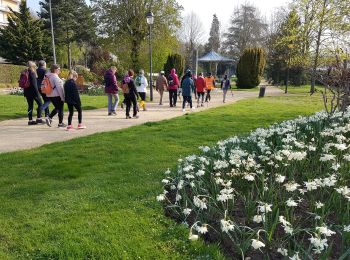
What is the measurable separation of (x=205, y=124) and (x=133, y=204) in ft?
21.9

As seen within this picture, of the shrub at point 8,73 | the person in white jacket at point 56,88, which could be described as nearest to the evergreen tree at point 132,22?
the shrub at point 8,73

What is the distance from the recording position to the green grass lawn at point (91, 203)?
323 centimetres

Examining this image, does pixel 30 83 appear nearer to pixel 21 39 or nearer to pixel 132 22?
pixel 132 22

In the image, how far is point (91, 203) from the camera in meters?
4.26

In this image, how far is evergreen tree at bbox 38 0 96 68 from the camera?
4816 centimetres

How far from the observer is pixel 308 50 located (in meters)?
32.5

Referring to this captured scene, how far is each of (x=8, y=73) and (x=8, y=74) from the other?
9 centimetres

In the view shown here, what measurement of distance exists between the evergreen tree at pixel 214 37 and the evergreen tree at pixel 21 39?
4959cm

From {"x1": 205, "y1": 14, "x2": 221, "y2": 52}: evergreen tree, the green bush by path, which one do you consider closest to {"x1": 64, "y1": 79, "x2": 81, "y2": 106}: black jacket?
the green bush by path

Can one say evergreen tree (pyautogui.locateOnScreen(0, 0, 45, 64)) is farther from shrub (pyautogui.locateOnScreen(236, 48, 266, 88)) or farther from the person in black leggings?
the person in black leggings

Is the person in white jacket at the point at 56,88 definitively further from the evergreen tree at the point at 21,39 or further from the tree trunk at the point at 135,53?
the evergreen tree at the point at 21,39

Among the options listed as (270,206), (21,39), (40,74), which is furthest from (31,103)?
(21,39)

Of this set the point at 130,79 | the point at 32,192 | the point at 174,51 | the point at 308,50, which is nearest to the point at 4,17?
the point at 174,51

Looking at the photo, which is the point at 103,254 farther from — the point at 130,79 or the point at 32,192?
the point at 130,79
